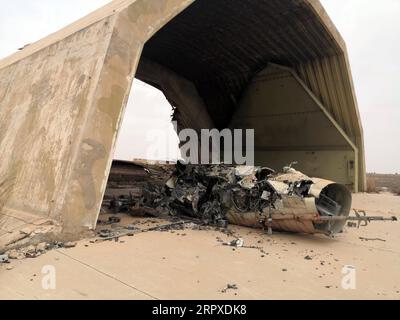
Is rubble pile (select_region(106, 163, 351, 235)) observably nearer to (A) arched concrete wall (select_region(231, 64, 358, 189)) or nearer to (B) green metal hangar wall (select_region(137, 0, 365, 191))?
(B) green metal hangar wall (select_region(137, 0, 365, 191))

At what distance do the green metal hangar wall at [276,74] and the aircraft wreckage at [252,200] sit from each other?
217 inches

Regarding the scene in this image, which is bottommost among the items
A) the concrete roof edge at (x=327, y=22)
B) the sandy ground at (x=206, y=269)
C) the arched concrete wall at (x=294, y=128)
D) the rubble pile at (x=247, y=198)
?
the sandy ground at (x=206, y=269)

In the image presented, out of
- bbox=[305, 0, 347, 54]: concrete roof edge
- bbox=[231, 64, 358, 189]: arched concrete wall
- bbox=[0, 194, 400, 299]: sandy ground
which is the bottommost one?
bbox=[0, 194, 400, 299]: sandy ground

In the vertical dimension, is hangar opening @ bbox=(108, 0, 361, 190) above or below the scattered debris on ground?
above

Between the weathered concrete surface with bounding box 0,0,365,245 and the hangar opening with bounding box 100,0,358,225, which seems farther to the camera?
the hangar opening with bounding box 100,0,358,225

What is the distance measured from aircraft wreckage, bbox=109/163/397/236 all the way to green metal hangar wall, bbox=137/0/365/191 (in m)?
5.52

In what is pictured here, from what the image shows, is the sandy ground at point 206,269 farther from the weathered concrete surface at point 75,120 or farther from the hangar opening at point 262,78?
the hangar opening at point 262,78

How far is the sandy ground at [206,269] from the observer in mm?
3172

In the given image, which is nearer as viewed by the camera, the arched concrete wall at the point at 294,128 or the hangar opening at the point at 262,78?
the hangar opening at the point at 262,78

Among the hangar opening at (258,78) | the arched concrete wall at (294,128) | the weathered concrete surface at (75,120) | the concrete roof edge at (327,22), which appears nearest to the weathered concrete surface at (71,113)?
the weathered concrete surface at (75,120)

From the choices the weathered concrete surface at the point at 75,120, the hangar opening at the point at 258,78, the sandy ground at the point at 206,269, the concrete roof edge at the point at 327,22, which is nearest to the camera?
the sandy ground at the point at 206,269

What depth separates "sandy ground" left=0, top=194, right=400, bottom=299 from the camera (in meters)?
3.17

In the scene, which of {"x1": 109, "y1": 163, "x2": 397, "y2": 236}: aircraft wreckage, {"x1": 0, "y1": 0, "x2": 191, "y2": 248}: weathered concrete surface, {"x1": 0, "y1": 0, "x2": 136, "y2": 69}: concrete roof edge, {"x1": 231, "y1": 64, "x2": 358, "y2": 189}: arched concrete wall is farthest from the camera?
{"x1": 231, "y1": 64, "x2": 358, "y2": 189}: arched concrete wall

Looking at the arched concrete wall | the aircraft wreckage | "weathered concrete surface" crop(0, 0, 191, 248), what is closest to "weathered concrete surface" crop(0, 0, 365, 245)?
"weathered concrete surface" crop(0, 0, 191, 248)
